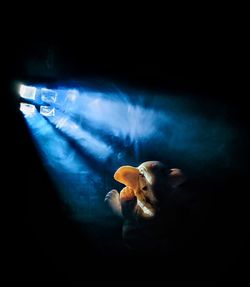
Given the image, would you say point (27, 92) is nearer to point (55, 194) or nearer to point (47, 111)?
point (47, 111)

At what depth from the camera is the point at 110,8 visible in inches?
133

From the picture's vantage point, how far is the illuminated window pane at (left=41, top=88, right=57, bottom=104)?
4178mm

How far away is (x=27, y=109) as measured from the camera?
4.10 meters

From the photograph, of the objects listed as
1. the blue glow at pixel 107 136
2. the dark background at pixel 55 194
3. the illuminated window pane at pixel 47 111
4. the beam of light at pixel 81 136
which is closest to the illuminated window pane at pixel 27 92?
the blue glow at pixel 107 136

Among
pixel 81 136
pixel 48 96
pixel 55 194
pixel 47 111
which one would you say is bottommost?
pixel 55 194

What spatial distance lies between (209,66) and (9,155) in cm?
299

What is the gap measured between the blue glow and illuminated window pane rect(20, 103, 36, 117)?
0.02 metres

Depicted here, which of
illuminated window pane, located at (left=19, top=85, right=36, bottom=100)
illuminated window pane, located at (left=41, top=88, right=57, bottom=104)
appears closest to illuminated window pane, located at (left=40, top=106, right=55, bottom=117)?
illuminated window pane, located at (left=41, top=88, right=57, bottom=104)

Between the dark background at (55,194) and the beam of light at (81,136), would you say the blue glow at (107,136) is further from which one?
the dark background at (55,194)

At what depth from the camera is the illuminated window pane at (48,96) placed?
4178 millimetres

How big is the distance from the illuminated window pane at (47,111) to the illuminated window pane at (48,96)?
106 millimetres

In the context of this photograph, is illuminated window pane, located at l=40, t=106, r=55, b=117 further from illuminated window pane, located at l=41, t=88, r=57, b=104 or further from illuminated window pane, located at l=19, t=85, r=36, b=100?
illuminated window pane, located at l=19, t=85, r=36, b=100

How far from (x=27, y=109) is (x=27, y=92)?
0.91 feet

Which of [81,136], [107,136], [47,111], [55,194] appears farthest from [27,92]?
[55,194]
